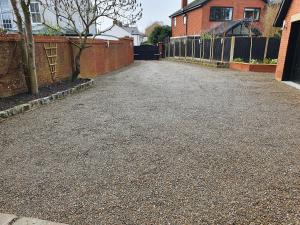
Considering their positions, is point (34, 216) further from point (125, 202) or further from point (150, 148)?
point (150, 148)

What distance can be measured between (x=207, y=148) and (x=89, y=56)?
Answer: 9973 mm

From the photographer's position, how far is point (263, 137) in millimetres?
4707

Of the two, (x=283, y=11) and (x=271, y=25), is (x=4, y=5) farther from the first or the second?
(x=271, y=25)

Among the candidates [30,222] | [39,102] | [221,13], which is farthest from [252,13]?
[30,222]

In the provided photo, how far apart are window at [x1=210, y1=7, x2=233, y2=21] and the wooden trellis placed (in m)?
21.3

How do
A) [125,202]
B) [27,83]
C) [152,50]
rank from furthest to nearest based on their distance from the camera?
[152,50] → [27,83] → [125,202]

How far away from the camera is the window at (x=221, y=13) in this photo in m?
26.5

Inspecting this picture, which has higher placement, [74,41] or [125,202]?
[74,41]

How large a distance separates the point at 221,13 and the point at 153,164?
26.8 meters

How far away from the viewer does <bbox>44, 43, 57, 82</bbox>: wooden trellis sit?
8969 mm

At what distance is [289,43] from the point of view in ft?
34.8

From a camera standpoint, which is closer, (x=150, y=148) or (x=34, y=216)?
(x=34, y=216)

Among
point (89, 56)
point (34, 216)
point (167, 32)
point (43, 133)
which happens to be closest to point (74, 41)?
point (89, 56)

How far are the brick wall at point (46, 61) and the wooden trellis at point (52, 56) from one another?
0.40 feet
